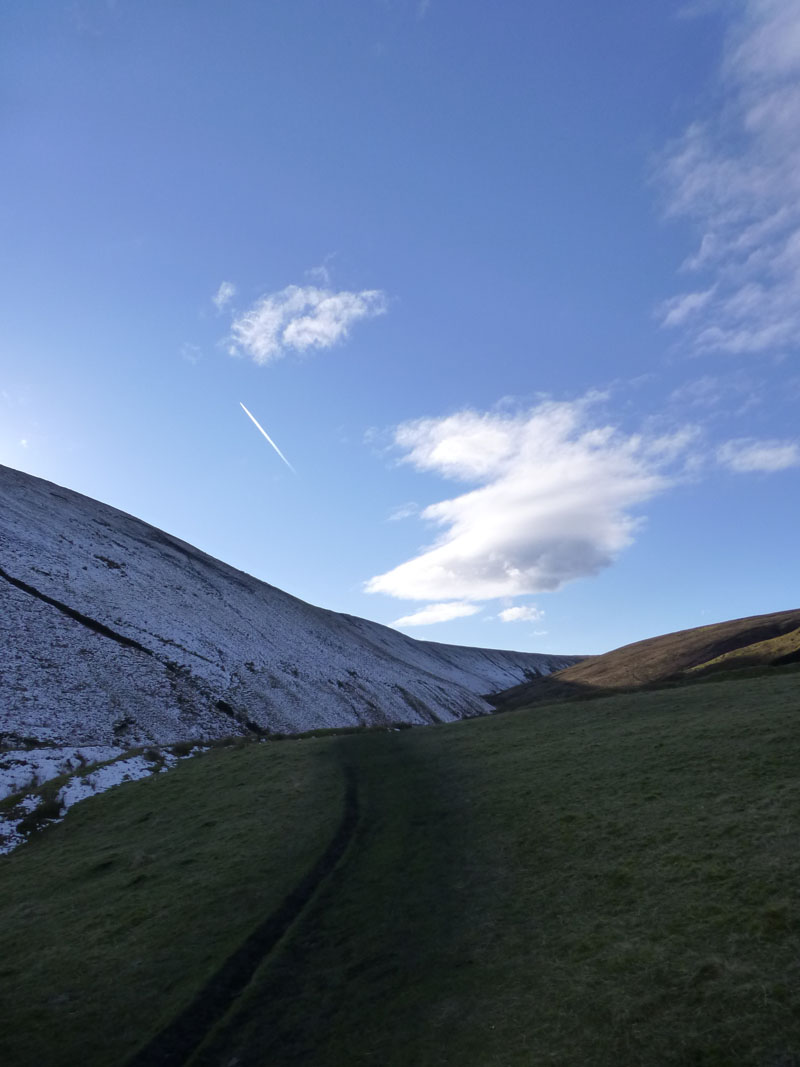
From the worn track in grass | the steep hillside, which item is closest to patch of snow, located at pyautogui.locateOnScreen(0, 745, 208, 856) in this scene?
the worn track in grass

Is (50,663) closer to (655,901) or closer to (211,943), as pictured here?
(211,943)

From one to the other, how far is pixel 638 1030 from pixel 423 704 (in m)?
86.0

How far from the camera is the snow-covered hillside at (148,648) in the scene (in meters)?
50.4

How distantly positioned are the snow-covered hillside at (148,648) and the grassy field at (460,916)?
21649 mm

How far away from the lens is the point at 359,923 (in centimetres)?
1683

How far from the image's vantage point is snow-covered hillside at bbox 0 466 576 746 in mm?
50406

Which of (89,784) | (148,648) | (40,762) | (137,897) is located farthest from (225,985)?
(148,648)

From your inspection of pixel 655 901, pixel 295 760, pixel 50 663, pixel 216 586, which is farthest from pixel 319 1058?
pixel 216 586

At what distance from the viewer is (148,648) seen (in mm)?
62469

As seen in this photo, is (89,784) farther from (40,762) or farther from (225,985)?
(225,985)

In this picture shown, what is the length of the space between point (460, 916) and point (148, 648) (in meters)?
53.0

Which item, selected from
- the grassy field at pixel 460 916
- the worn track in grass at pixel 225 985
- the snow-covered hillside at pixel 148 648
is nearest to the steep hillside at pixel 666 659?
the snow-covered hillside at pixel 148 648

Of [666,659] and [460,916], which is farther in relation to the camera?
[666,659]

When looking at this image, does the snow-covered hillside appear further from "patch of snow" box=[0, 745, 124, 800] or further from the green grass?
the green grass
